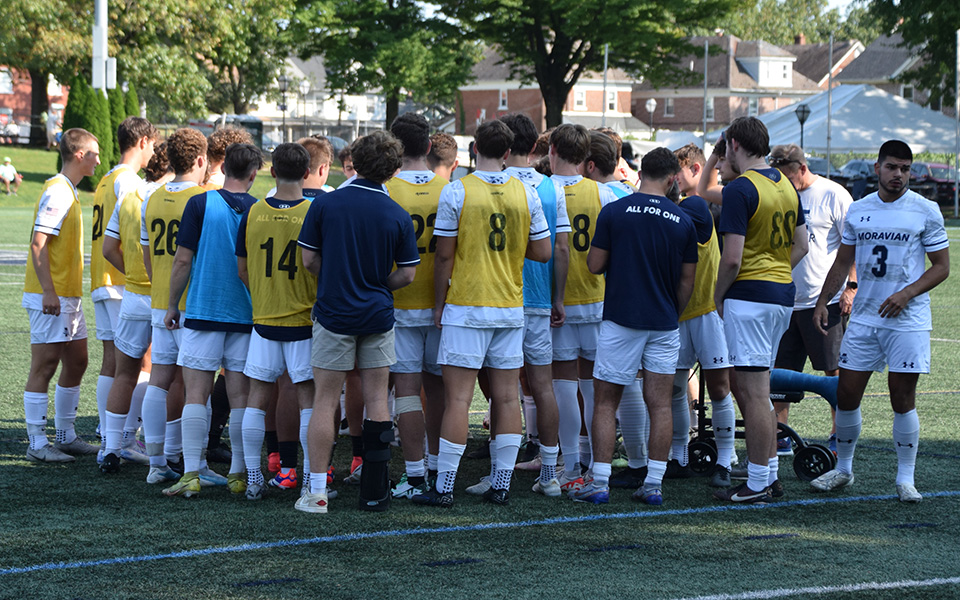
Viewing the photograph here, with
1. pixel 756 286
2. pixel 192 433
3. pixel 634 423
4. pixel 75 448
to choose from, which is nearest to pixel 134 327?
pixel 192 433

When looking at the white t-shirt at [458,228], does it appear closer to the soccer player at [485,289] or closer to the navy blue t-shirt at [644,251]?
the soccer player at [485,289]

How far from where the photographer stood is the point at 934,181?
4038 cm

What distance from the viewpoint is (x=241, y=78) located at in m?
72.8

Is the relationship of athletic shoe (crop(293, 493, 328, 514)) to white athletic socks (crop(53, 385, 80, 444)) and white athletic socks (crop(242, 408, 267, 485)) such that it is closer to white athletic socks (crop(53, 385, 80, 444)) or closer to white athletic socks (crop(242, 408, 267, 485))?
white athletic socks (crop(242, 408, 267, 485))

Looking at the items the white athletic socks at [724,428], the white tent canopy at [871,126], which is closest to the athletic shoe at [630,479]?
the white athletic socks at [724,428]

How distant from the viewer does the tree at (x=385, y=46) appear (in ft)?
165

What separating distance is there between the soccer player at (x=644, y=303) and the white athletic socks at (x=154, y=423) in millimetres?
2585

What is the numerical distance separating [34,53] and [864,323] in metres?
46.3

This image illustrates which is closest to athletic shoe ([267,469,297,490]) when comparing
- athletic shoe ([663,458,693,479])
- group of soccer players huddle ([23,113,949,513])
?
group of soccer players huddle ([23,113,949,513])

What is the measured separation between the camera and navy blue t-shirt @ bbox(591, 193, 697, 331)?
6.36 m

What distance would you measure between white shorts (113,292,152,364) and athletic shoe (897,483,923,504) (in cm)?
481

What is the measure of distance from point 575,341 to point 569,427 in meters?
0.55

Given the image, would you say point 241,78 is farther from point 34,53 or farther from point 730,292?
point 730,292

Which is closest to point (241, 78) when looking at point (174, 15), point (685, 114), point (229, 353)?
point (174, 15)
